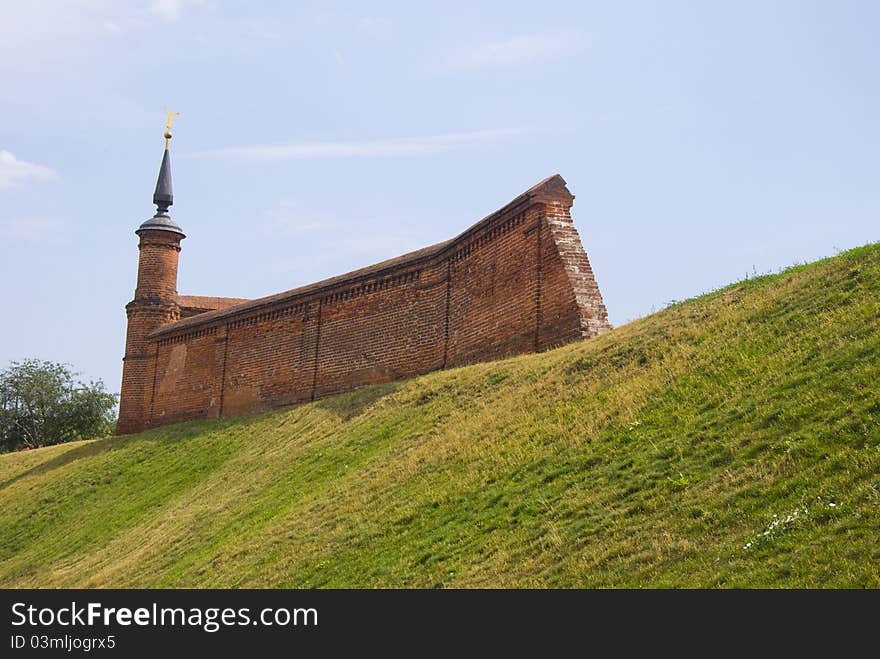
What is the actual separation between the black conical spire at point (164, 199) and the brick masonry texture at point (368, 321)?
324 millimetres

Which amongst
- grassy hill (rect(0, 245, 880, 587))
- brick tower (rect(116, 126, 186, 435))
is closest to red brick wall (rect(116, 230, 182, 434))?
brick tower (rect(116, 126, 186, 435))

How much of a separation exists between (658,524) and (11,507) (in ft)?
66.8

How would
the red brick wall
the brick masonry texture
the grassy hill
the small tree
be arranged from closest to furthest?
1. the grassy hill
2. the brick masonry texture
3. the red brick wall
4. the small tree

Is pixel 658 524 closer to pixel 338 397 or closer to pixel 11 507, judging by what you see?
pixel 338 397

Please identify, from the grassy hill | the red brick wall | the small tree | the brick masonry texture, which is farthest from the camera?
the small tree

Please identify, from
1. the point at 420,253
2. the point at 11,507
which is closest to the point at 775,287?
the point at 420,253

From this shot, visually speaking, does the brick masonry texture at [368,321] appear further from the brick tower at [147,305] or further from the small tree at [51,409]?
the small tree at [51,409]

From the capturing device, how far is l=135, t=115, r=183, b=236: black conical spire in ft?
101

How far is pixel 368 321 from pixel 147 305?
10.7 m

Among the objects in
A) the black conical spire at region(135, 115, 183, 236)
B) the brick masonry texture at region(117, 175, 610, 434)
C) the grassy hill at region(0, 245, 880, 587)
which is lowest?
the grassy hill at region(0, 245, 880, 587)

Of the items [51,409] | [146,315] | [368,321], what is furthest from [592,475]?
[51,409]

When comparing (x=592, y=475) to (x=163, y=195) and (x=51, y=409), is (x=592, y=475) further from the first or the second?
(x=51, y=409)

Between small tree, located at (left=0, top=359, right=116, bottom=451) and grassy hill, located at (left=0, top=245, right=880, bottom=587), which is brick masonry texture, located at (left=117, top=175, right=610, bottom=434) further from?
small tree, located at (left=0, top=359, right=116, bottom=451)

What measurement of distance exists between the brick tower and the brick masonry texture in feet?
0.11
